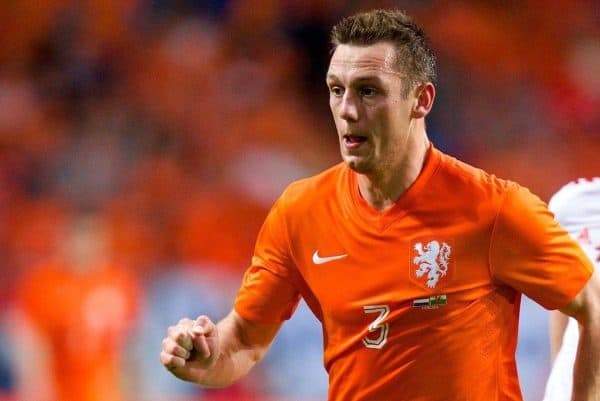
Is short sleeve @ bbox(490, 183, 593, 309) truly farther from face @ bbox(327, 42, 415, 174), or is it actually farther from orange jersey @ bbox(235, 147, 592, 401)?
face @ bbox(327, 42, 415, 174)

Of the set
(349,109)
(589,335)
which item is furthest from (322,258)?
(589,335)

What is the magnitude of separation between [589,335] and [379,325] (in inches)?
21.9

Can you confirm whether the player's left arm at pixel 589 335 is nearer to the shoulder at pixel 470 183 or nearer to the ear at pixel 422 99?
the shoulder at pixel 470 183

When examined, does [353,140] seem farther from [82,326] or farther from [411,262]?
[82,326]

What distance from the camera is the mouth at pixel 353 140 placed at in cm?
306

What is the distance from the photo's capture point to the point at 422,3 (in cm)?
833

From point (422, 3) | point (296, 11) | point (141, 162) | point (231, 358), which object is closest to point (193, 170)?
point (141, 162)

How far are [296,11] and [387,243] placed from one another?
17.6 feet

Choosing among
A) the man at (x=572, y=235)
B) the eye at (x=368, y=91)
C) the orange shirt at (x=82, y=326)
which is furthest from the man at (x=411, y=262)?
the orange shirt at (x=82, y=326)

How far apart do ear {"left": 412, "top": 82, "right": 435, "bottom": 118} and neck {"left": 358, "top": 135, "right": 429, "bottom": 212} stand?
0.08m

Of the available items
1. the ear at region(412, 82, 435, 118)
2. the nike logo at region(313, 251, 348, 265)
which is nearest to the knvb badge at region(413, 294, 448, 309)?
the nike logo at region(313, 251, 348, 265)

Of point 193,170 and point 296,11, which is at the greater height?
point 296,11

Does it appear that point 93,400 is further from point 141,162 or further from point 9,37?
point 9,37

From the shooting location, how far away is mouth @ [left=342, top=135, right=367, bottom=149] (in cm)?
306
